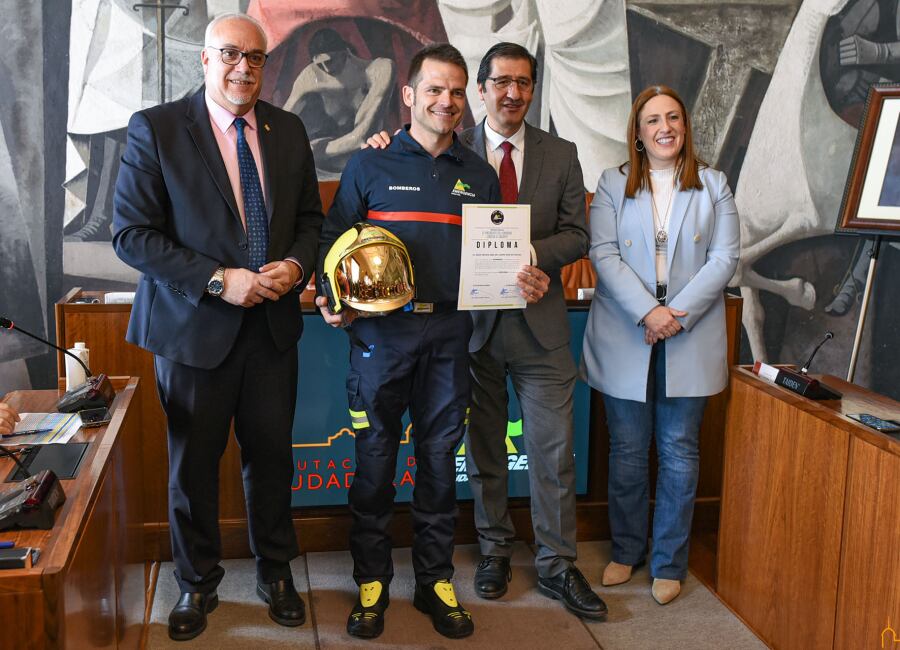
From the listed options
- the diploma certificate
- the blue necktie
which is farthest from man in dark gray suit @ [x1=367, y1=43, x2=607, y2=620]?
the blue necktie

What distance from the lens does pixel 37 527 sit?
1598 millimetres

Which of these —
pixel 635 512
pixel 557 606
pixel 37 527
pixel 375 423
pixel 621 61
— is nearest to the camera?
pixel 37 527

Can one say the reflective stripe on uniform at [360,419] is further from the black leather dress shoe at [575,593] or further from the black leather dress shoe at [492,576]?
the black leather dress shoe at [575,593]

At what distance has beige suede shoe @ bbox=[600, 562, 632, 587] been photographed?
3.16 meters

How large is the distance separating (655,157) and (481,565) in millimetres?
1519

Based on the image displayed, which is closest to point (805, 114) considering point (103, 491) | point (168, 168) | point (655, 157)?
point (655, 157)

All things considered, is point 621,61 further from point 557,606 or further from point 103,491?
point 103,491

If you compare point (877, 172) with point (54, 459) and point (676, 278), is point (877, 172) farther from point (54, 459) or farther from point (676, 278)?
point (54, 459)

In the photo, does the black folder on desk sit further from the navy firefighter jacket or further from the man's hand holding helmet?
the navy firefighter jacket

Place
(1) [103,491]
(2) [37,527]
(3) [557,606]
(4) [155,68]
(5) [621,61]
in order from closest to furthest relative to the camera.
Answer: (2) [37,527], (1) [103,491], (3) [557,606], (4) [155,68], (5) [621,61]

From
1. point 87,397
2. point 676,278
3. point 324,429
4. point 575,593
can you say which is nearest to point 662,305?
point 676,278

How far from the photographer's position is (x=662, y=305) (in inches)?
116

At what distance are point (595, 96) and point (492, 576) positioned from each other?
10.9 feet

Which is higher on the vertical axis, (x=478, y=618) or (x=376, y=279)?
(x=376, y=279)
